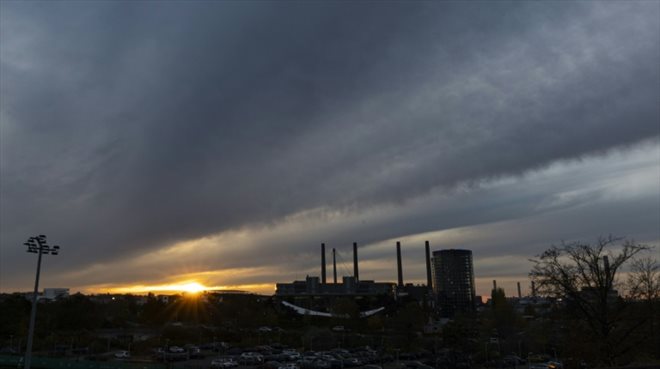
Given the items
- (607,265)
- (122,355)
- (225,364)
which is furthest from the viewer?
(122,355)

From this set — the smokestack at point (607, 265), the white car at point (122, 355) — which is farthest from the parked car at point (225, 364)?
the smokestack at point (607, 265)

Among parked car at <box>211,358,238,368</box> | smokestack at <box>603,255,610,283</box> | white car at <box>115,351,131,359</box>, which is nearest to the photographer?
smokestack at <box>603,255,610,283</box>

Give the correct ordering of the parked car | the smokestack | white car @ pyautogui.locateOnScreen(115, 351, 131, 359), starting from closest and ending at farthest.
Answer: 1. the smokestack
2. the parked car
3. white car @ pyautogui.locateOnScreen(115, 351, 131, 359)

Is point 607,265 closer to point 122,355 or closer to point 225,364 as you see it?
point 225,364

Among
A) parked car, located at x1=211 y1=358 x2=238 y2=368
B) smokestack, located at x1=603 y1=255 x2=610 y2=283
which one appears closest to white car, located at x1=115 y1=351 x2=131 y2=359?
parked car, located at x1=211 y1=358 x2=238 y2=368

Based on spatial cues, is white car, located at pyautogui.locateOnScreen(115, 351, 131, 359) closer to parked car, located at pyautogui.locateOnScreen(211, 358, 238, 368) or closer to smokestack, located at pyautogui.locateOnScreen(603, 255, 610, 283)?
parked car, located at pyautogui.locateOnScreen(211, 358, 238, 368)

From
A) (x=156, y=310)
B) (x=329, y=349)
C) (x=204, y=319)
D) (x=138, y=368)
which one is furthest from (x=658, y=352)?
(x=156, y=310)

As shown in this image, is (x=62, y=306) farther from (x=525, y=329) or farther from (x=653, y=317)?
(x=653, y=317)

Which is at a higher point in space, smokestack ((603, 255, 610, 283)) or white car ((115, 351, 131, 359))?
smokestack ((603, 255, 610, 283))

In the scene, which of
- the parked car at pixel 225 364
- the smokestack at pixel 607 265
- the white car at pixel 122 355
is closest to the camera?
the smokestack at pixel 607 265

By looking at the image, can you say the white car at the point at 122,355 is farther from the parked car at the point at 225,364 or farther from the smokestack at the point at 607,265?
the smokestack at the point at 607,265

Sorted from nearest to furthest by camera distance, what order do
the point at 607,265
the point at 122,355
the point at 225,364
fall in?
the point at 607,265, the point at 225,364, the point at 122,355

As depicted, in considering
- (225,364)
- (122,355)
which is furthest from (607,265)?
(122,355)
